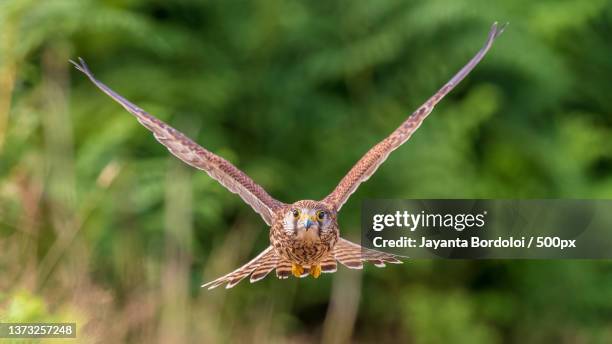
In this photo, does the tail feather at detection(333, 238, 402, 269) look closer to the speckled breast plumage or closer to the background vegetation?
the speckled breast plumage

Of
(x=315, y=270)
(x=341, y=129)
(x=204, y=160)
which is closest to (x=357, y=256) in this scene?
(x=315, y=270)

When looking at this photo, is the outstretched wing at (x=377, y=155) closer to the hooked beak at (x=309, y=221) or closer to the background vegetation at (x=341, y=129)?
the hooked beak at (x=309, y=221)

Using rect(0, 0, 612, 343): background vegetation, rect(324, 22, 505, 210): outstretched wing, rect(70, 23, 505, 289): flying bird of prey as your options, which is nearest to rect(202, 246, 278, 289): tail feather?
rect(70, 23, 505, 289): flying bird of prey

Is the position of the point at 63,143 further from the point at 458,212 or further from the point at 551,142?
the point at 551,142

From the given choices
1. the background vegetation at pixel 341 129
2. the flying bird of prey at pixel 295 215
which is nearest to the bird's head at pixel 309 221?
the flying bird of prey at pixel 295 215

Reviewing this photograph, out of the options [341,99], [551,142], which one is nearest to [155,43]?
[341,99]

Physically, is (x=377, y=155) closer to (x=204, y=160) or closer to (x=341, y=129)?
(x=204, y=160)

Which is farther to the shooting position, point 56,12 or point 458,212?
point 56,12
